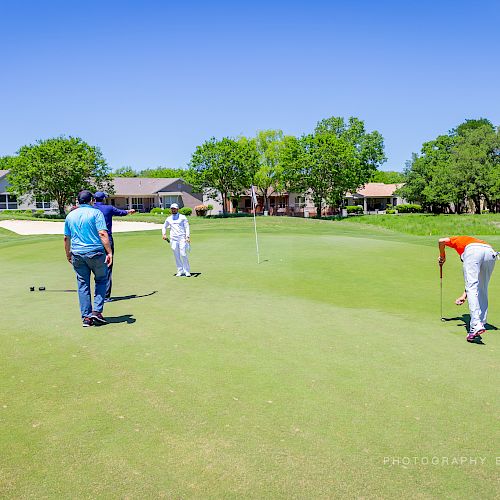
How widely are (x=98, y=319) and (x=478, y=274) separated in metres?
6.49

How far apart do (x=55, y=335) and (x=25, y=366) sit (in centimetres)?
153

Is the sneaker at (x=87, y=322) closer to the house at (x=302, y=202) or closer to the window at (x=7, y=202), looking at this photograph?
the house at (x=302, y=202)

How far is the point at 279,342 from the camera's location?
7750 millimetres

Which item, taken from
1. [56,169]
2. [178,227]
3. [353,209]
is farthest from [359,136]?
[178,227]

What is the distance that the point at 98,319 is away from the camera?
29.1ft

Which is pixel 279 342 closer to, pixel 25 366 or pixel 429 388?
pixel 429 388

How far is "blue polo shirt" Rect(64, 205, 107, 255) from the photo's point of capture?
353 inches

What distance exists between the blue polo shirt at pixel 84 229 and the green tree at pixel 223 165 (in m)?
60.7

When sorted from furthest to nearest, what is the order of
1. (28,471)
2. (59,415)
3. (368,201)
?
(368,201), (59,415), (28,471)

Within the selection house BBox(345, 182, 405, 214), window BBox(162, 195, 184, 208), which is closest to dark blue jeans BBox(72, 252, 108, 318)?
window BBox(162, 195, 184, 208)

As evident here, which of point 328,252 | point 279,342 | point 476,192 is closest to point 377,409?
point 279,342

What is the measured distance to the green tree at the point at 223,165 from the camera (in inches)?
2731

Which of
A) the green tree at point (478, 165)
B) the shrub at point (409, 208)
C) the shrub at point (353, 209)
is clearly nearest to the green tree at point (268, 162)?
the shrub at point (353, 209)

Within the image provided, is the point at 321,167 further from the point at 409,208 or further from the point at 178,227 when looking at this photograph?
the point at 178,227
